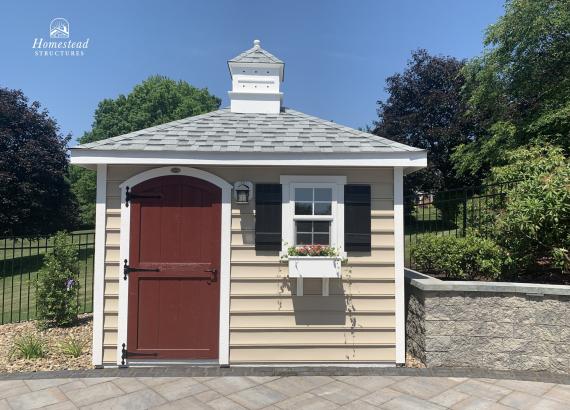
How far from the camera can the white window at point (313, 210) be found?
449 cm

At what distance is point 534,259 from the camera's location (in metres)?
4.88

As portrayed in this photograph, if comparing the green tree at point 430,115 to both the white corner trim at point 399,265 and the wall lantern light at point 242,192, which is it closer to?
the white corner trim at point 399,265

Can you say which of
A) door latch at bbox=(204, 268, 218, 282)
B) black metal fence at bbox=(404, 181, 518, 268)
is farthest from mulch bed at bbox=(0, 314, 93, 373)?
black metal fence at bbox=(404, 181, 518, 268)

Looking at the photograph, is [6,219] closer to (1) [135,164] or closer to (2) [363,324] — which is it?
(1) [135,164]

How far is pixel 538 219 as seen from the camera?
4480 millimetres

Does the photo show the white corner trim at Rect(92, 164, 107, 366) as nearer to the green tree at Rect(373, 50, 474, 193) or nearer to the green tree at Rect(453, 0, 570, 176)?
the green tree at Rect(453, 0, 570, 176)

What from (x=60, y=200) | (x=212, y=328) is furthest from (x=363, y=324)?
(x=60, y=200)

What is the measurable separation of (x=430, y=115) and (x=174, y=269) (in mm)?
19187

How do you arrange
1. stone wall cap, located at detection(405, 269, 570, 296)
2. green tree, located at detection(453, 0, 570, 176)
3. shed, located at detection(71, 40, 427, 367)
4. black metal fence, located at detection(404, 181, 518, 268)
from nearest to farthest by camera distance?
1. stone wall cap, located at detection(405, 269, 570, 296)
2. shed, located at detection(71, 40, 427, 367)
3. black metal fence, located at detection(404, 181, 518, 268)
4. green tree, located at detection(453, 0, 570, 176)

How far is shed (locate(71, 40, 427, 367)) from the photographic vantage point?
439 centimetres

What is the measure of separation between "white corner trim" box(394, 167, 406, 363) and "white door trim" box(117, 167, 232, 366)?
1.98 m

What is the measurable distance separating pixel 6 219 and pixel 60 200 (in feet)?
8.28

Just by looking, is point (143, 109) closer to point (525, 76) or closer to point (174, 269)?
point (525, 76)

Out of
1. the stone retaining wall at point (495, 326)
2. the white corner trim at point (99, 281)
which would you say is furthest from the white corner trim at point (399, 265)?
the white corner trim at point (99, 281)
